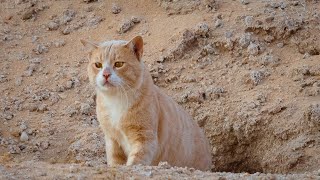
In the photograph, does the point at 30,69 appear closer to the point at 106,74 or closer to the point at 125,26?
the point at 125,26

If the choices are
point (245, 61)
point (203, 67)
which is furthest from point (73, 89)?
point (245, 61)

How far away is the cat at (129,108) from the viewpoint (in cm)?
583

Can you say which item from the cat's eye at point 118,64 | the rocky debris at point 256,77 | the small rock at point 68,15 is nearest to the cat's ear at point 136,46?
the cat's eye at point 118,64

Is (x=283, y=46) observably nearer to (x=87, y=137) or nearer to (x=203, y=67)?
(x=203, y=67)

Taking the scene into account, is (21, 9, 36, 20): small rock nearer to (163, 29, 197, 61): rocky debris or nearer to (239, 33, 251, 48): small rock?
(163, 29, 197, 61): rocky debris

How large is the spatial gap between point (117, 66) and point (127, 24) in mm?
2399

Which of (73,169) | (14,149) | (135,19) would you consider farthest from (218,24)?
(73,169)

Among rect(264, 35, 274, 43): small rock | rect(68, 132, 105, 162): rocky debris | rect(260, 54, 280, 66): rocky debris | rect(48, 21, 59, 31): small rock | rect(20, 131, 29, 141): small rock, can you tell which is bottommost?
rect(68, 132, 105, 162): rocky debris

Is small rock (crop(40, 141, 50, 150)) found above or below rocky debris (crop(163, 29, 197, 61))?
below

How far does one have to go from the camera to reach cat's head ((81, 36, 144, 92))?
19.0 ft

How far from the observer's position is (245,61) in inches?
309

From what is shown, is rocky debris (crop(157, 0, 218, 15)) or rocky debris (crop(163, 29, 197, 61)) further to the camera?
rocky debris (crop(157, 0, 218, 15))

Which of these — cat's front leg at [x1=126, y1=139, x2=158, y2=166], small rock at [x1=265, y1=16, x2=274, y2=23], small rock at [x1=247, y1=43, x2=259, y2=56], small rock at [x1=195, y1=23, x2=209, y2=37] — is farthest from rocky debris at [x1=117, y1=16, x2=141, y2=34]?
cat's front leg at [x1=126, y1=139, x2=158, y2=166]

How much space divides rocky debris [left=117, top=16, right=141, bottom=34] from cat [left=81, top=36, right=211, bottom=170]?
2.05 m
